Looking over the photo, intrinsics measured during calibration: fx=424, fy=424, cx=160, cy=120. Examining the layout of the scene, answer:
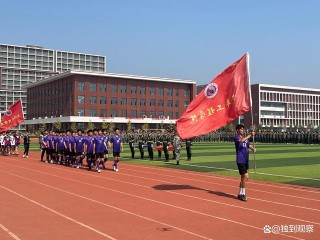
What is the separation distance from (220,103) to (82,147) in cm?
1019

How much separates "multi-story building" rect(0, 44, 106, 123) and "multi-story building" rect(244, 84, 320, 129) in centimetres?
5240

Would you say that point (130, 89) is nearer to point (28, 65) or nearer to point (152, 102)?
point (152, 102)

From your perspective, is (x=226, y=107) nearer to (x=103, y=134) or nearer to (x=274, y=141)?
(x=103, y=134)

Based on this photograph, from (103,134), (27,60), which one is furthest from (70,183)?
(27,60)

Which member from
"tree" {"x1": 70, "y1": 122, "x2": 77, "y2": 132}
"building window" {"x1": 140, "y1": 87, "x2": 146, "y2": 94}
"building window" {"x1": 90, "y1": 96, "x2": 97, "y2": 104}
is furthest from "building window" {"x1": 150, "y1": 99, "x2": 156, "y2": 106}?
"tree" {"x1": 70, "y1": 122, "x2": 77, "y2": 132}

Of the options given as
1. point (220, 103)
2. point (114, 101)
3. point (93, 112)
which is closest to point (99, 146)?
point (220, 103)

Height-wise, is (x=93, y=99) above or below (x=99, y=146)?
above

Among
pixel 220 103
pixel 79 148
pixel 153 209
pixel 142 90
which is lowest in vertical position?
pixel 153 209

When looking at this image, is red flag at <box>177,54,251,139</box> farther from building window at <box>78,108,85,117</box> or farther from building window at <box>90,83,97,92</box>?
building window at <box>90,83,97,92</box>

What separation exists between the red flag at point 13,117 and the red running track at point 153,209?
13662 millimetres

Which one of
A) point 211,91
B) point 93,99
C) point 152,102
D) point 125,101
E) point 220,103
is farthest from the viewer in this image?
point 152,102

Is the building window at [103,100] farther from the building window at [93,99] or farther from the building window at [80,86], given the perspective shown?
the building window at [80,86]

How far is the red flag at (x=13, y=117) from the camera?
91.1 ft

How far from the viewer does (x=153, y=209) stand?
945 cm
